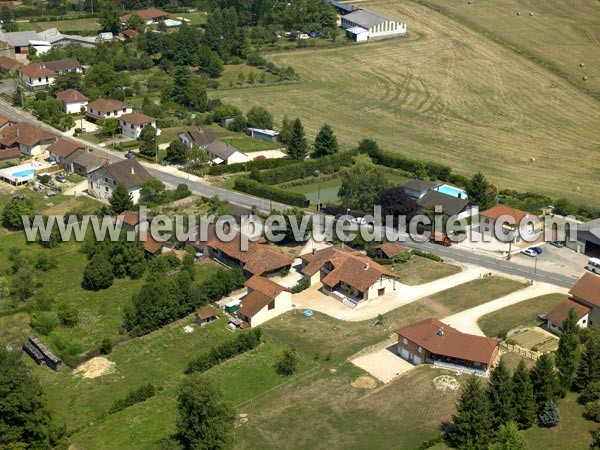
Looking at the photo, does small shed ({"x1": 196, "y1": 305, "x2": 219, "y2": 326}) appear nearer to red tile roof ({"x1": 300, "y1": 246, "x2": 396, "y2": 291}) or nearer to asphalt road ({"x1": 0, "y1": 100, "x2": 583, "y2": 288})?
red tile roof ({"x1": 300, "y1": 246, "x2": 396, "y2": 291})

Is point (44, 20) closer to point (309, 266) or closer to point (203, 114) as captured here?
point (203, 114)

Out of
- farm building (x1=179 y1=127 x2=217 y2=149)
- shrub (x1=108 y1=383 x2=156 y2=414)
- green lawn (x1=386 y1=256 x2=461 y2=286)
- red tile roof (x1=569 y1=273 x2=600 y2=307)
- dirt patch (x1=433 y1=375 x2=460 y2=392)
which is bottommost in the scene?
shrub (x1=108 y1=383 x2=156 y2=414)

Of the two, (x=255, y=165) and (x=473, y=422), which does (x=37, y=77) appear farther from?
(x=473, y=422)

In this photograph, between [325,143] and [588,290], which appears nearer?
[588,290]

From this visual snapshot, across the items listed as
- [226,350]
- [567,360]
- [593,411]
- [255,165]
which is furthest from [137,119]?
[593,411]

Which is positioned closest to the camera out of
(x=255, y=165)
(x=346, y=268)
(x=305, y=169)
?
(x=346, y=268)

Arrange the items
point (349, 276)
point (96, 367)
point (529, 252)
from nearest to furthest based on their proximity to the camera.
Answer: point (96, 367) < point (349, 276) < point (529, 252)

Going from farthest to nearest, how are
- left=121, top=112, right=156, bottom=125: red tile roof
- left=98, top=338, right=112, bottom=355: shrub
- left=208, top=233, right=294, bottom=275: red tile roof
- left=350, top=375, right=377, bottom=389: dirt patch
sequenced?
left=121, top=112, right=156, bottom=125: red tile roof < left=208, top=233, right=294, bottom=275: red tile roof < left=98, top=338, right=112, bottom=355: shrub < left=350, top=375, right=377, bottom=389: dirt patch

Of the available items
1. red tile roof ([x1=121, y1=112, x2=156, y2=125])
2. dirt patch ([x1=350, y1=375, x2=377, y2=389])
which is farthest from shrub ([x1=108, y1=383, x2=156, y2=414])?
red tile roof ([x1=121, y1=112, x2=156, y2=125])
